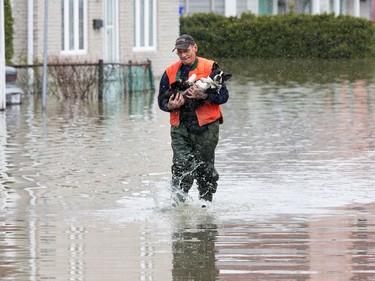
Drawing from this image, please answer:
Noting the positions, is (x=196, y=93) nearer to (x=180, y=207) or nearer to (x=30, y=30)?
(x=180, y=207)

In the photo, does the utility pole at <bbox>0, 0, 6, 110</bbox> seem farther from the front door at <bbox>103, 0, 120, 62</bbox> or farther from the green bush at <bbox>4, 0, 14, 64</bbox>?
the front door at <bbox>103, 0, 120, 62</bbox>

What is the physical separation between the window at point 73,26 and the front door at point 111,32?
1.54 m

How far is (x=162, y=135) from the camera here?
21.4m

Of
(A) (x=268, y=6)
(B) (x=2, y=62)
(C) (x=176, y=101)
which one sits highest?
(A) (x=268, y=6)

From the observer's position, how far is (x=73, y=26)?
3509 centimetres

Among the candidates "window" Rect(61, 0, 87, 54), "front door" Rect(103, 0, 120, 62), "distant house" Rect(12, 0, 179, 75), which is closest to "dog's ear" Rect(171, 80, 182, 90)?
"distant house" Rect(12, 0, 179, 75)

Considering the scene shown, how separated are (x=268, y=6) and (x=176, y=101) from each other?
→ 5536cm

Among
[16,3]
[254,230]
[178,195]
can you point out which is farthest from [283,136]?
[16,3]

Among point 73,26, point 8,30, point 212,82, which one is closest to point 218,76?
point 212,82

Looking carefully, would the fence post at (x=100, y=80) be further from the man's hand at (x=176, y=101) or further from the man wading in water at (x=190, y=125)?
the man's hand at (x=176, y=101)

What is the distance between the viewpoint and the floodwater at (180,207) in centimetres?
970

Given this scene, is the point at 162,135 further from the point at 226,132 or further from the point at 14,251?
the point at 14,251

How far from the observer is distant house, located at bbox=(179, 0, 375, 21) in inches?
2499

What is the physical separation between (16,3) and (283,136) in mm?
13637
